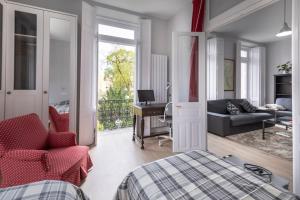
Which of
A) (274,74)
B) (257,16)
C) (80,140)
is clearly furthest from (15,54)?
(274,74)

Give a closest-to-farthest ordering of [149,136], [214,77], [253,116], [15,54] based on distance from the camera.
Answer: [15,54]
[149,136]
[253,116]
[214,77]

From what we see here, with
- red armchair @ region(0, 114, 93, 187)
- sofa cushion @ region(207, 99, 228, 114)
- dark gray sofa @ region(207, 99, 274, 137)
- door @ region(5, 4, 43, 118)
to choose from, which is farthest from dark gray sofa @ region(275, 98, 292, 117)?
door @ region(5, 4, 43, 118)

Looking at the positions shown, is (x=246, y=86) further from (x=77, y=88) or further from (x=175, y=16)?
(x=77, y=88)

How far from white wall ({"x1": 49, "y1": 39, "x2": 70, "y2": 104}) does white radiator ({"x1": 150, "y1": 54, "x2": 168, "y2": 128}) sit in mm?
1921

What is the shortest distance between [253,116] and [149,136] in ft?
9.62

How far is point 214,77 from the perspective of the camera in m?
5.01

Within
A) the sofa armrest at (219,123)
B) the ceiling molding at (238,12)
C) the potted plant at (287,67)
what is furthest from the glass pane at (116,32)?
the potted plant at (287,67)

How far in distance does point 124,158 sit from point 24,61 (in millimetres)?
2247

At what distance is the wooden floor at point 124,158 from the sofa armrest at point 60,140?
522mm

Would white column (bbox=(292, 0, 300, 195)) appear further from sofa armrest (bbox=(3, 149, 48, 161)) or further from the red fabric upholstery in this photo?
the red fabric upholstery

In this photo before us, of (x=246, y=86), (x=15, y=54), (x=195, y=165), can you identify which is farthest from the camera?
(x=246, y=86)

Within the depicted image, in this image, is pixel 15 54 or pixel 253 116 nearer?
pixel 15 54

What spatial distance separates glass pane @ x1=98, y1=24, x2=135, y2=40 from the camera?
12.3ft

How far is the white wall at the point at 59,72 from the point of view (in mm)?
2664
